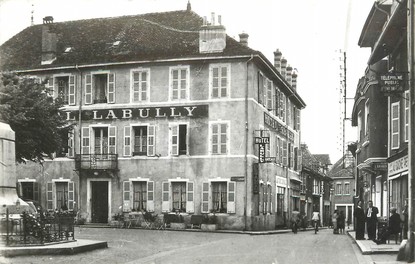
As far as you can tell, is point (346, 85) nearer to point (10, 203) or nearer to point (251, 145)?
point (251, 145)

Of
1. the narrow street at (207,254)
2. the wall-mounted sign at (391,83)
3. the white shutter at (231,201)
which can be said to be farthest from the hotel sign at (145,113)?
the wall-mounted sign at (391,83)

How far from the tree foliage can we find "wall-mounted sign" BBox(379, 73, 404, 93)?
43.5 ft

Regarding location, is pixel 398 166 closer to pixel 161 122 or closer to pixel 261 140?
pixel 261 140

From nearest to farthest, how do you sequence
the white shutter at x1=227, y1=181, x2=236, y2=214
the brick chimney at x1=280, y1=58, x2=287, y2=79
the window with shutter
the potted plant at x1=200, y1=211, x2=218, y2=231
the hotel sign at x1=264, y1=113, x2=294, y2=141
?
the window with shutter
the potted plant at x1=200, y1=211, x2=218, y2=231
the white shutter at x1=227, y1=181, x2=236, y2=214
the hotel sign at x1=264, y1=113, x2=294, y2=141
the brick chimney at x1=280, y1=58, x2=287, y2=79

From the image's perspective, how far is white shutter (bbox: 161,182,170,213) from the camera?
34219 millimetres

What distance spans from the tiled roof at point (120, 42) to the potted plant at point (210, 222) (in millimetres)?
8156

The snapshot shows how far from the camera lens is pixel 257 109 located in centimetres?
3522

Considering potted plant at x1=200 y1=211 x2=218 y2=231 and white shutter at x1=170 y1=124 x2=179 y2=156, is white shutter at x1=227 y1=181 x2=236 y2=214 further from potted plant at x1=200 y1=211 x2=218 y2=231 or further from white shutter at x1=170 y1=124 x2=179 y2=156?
white shutter at x1=170 y1=124 x2=179 y2=156

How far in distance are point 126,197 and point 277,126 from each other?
34.5 ft

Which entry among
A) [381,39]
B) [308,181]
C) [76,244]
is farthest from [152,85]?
[308,181]

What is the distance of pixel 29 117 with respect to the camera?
2548cm

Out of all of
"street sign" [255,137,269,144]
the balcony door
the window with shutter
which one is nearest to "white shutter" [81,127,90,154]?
the balcony door

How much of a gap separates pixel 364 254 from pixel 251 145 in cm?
1576

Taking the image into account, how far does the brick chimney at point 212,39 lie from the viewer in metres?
34.3
